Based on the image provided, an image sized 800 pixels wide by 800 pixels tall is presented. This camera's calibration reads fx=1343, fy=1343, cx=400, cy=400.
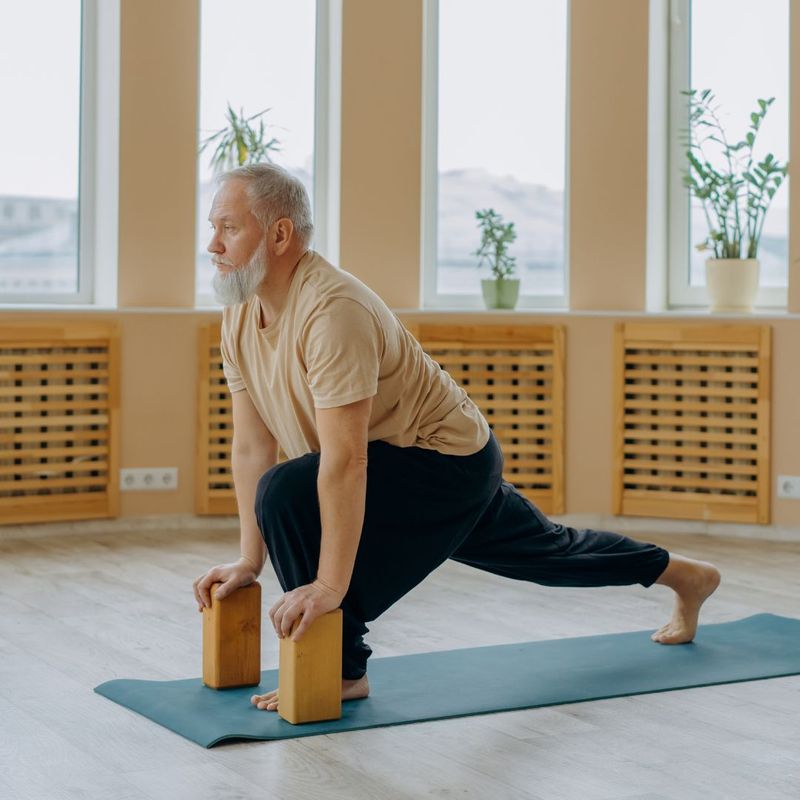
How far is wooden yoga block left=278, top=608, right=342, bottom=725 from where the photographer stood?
2.57 m

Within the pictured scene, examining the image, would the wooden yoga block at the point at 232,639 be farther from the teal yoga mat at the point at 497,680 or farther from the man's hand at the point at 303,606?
the man's hand at the point at 303,606

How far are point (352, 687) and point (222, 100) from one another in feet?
11.0

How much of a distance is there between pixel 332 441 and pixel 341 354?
0.17 metres

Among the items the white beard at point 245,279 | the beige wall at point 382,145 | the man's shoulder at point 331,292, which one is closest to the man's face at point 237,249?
the white beard at point 245,279

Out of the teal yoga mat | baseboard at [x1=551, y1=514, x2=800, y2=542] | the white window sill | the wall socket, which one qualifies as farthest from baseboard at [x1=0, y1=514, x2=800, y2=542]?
the teal yoga mat

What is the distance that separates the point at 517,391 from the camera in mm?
5355

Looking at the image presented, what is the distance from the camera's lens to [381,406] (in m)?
2.73

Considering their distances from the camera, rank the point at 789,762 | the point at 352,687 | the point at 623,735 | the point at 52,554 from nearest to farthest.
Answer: the point at 789,762 < the point at 623,735 < the point at 352,687 < the point at 52,554

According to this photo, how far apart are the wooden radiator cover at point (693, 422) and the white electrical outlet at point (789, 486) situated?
0.18 ft

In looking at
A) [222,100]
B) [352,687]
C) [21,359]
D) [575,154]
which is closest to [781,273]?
[575,154]

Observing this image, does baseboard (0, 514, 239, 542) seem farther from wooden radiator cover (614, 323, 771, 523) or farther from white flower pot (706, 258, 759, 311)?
white flower pot (706, 258, 759, 311)

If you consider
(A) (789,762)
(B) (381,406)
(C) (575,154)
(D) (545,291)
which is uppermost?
(C) (575,154)

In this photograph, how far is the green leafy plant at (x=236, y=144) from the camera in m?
5.39

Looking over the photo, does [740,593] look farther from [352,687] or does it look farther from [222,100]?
[222,100]
